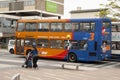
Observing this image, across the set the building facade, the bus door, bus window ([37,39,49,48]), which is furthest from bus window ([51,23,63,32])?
the building facade

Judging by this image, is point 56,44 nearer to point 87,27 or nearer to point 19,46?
point 87,27

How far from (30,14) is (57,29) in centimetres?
5937

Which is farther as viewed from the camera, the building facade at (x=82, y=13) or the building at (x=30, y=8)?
the building at (x=30, y=8)

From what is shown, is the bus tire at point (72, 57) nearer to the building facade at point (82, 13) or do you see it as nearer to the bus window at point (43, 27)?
Result: the bus window at point (43, 27)

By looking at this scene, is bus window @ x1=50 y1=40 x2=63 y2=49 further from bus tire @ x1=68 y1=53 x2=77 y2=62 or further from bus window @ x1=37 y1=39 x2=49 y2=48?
bus tire @ x1=68 y1=53 x2=77 y2=62

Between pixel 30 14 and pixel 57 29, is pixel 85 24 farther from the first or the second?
pixel 30 14

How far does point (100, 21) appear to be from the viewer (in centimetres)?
2684

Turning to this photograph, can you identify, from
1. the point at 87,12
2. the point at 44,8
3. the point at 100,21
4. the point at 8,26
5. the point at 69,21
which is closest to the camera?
the point at 100,21

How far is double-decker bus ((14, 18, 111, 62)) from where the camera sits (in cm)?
2709

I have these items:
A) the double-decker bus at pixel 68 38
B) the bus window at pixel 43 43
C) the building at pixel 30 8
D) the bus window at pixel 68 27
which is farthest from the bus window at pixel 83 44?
the building at pixel 30 8

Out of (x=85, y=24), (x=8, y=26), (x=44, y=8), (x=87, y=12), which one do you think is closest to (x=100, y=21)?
(x=85, y=24)

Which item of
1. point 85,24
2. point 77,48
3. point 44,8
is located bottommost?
point 77,48

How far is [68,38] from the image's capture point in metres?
28.6

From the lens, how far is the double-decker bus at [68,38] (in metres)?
27.1
